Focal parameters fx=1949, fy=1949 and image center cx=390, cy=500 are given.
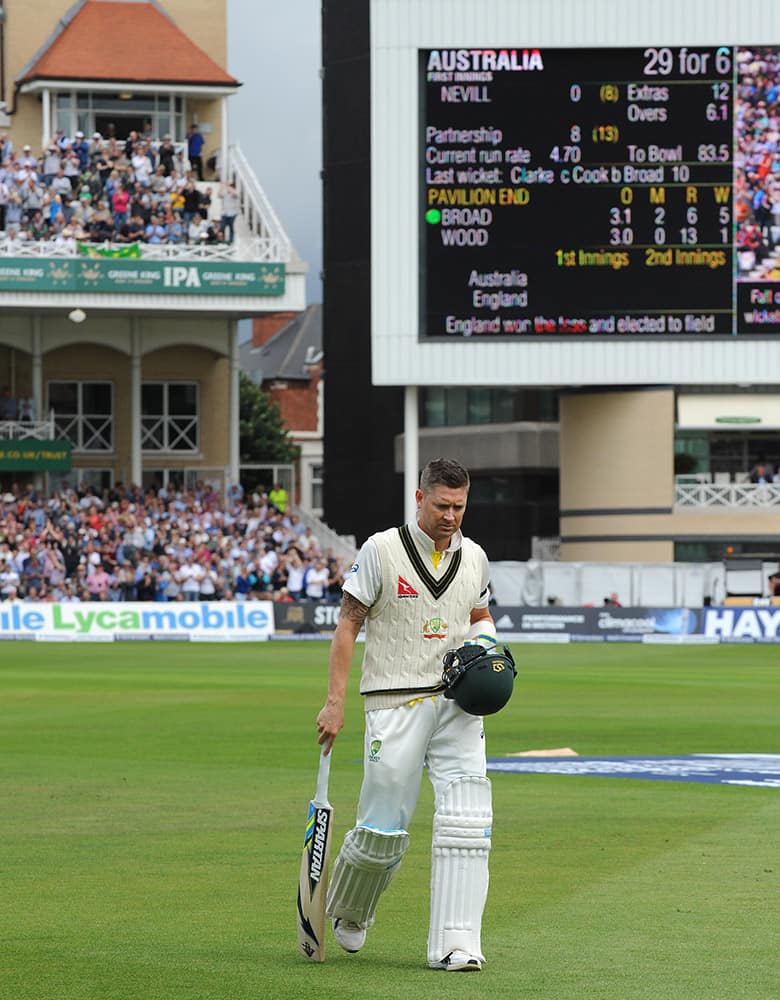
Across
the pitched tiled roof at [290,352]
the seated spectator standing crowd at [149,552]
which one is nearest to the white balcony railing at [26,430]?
the seated spectator standing crowd at [149,552]

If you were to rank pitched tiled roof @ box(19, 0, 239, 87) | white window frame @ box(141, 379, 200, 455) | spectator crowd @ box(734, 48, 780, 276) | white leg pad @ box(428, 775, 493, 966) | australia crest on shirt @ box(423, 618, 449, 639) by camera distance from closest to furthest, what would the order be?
white leg pad @ box(428, 775, 493, 966) → australia crest on shirt @ box(423, 618, 449, 639) → spectator crowd @ box(734, 48, 780, 276) → pitched tiled roof @ box(19, 0, 239, 87) → white window frame @ box(141, 379, 200, 455)

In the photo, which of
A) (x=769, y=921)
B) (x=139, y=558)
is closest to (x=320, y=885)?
(x=769, y=921)

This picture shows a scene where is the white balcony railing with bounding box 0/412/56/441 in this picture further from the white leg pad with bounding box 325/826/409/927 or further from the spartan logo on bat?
the white leg pad with bounding box 325/826/409/927

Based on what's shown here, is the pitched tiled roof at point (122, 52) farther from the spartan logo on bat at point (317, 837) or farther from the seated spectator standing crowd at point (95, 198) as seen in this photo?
the spartan logo on bat at point (317, 837)

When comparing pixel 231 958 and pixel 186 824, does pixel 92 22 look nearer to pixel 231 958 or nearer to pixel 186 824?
pixel 186 824

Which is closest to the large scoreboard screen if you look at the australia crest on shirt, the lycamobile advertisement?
the lycamobile advertisement

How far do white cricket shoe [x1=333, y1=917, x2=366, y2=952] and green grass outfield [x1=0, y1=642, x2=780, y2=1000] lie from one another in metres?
0.06

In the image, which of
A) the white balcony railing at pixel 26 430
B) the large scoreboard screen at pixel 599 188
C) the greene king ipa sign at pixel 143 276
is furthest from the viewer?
the white balcony railing at pixel 26 430

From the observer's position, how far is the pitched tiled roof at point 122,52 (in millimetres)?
58312

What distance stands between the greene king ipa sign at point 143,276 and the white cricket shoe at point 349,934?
148 ft

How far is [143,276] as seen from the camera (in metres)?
52.7

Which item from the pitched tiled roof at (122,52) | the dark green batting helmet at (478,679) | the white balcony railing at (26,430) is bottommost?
the dark green batting helmet at (478,679)

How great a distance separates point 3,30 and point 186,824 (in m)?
52.5

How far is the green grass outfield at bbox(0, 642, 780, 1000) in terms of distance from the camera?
24.5 ft
